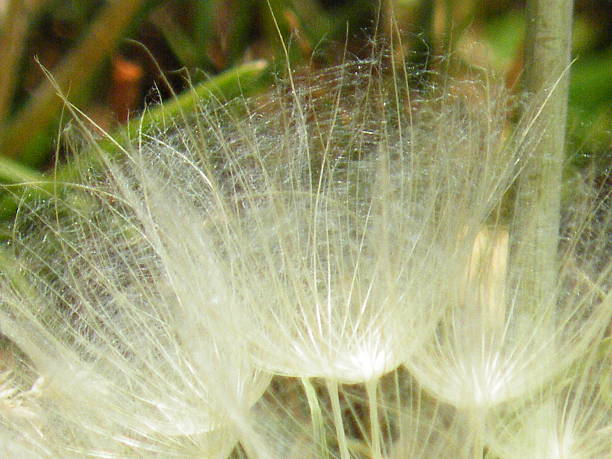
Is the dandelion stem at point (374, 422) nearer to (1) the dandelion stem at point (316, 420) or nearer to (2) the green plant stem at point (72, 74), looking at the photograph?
(1) the dandelion stem at point (316, 420)

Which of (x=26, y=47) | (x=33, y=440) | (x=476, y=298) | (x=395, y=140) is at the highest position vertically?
(x=26, y=47)

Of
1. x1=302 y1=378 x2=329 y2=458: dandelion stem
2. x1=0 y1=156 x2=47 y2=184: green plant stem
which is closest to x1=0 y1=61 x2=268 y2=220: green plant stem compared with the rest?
x1=0 y1=156 x2=47 y2=184: green plant stem

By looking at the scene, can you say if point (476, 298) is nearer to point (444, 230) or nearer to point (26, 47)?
point (444, 230)

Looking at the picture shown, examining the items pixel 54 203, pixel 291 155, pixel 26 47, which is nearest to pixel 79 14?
pixel 26 47

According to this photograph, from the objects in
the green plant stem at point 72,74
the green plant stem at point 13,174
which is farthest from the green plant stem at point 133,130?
the green plant stem at point 72,74

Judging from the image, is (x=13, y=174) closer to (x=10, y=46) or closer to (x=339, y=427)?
(x=10, y=46)

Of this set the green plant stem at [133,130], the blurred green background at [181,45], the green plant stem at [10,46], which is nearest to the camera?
the green plant stem at [133,130]
